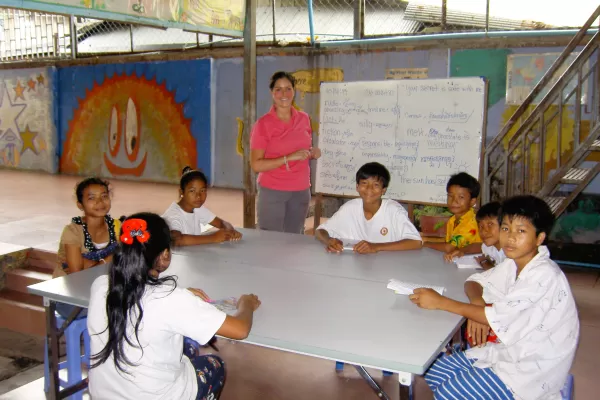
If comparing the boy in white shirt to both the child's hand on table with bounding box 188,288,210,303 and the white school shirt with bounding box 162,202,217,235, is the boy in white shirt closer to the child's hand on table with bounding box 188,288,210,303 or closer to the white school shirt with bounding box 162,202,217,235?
the white school shirt with bounding box 162,202,217,235

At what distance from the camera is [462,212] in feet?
9.21

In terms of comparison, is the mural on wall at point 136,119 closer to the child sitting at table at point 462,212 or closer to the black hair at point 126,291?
the child sitting at table at point 462,212

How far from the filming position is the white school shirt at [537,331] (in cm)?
162

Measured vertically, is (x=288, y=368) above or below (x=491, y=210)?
below

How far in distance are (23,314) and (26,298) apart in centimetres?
22

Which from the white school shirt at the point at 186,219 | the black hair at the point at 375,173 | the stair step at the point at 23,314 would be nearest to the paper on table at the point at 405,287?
the black hair at the point at 375,173

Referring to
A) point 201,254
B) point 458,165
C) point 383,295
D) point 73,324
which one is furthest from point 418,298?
point 458,165

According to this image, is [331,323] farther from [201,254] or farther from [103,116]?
[103,116]

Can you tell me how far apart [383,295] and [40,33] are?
Result: 31.5 feet

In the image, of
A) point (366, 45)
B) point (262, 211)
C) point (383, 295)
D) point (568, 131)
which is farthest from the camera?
point (366, 45)

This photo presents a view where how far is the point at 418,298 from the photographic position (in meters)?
1.87

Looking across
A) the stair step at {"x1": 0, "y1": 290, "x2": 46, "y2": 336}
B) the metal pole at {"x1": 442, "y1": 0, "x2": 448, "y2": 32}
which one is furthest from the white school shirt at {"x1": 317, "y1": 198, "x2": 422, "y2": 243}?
the metal pole at {"x1": 442, "y1": 0, "x2": 448, "y2": 32}

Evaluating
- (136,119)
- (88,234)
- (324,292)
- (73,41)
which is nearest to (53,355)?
(88,234)

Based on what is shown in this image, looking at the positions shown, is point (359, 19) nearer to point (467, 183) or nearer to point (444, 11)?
point (444, 11)
